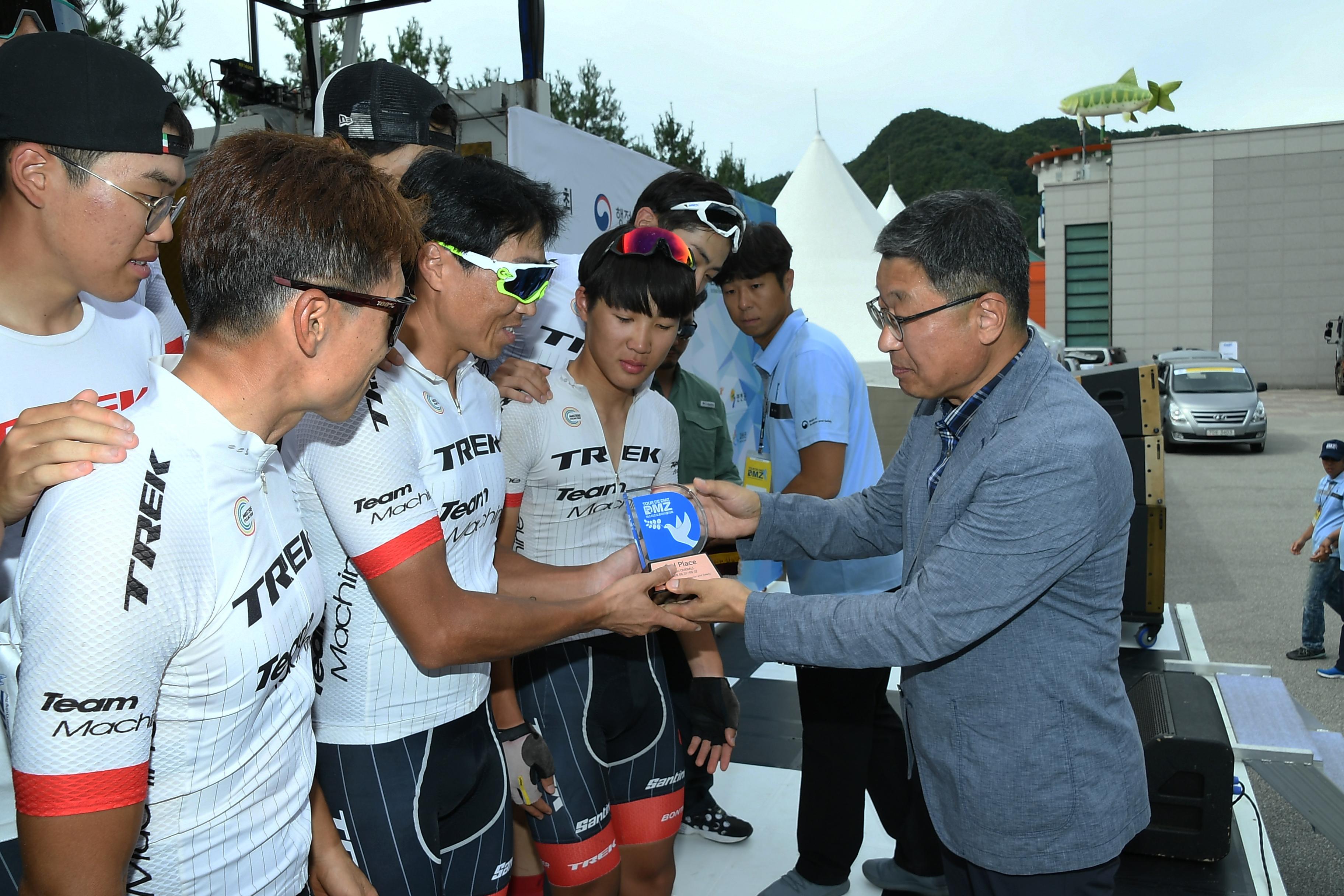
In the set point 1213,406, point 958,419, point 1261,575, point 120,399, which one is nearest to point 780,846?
point 958,419

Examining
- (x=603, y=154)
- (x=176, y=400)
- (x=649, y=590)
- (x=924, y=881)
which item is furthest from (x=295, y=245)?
(x=603, y=154)

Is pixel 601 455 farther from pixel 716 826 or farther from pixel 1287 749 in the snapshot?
pixel 1287 749

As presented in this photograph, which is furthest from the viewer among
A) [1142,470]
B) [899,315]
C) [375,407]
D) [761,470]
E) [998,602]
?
[1142,470]

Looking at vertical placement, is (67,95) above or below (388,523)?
above

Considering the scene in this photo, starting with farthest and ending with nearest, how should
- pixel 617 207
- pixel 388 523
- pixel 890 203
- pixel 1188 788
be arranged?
pixel 890 203
pixel 617 207
pixel 1188 788
pixel 388 523

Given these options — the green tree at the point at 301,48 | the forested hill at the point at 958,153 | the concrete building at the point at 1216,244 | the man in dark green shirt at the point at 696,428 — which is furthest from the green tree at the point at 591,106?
the forested hill at the point at 958,153

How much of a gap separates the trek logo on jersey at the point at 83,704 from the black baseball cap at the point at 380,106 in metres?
2.24

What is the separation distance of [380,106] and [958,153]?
7857 centimetres

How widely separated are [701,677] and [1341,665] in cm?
590

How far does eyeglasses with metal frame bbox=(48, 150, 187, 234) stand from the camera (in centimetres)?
185

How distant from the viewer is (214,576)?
1.23 m

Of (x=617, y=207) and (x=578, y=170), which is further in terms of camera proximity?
(x=617, y=207)

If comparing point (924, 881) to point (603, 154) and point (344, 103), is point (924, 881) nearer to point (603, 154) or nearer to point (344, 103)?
point (344, 103)

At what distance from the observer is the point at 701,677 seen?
285 cm
